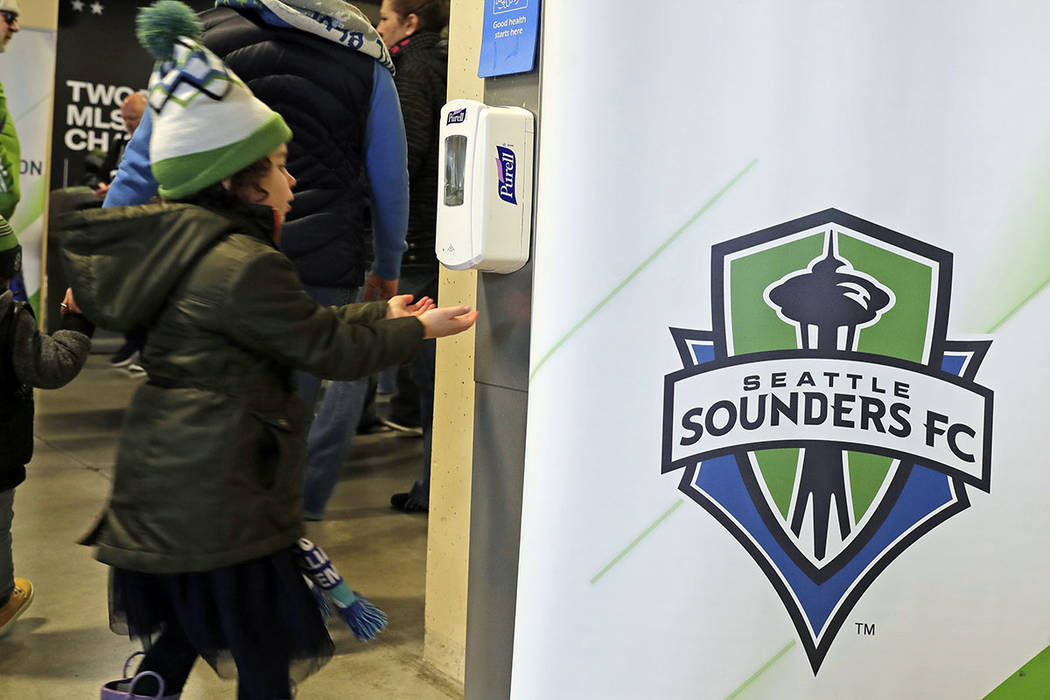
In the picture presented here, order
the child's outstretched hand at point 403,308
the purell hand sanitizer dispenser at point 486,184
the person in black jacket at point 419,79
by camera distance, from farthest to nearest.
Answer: the person in black jacket at point 419,79
the child's outstretched hand at point 403,308
the purell hand sanitizer dispenser at point 486,184

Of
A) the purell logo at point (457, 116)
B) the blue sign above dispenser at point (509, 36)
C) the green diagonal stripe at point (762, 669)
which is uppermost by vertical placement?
the blue sign above dispenser at point (509, 36)

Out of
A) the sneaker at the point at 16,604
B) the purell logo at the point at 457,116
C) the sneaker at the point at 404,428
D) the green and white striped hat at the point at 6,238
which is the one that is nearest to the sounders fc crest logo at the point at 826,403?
the purell logo at the point at 457,116

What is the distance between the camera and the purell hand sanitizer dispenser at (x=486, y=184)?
5.20ft

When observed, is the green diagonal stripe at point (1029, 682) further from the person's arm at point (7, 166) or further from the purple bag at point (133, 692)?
the person's arm at point (7, 166)

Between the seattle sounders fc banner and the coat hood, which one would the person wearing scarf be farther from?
the seattle sounders fc banner

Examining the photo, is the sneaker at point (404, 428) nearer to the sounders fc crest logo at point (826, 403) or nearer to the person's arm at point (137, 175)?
the person's arm at point (137, 175)

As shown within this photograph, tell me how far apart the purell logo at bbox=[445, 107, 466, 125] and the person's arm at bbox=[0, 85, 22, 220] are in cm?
188

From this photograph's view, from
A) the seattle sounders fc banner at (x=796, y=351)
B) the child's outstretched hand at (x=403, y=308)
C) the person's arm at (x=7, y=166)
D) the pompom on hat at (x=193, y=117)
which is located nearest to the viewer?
the seattle sounders fc banner at (x=796, y=351)

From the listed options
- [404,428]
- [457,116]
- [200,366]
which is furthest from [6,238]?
[404,428]

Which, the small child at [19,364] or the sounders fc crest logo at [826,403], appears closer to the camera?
the sounders fc crest logo at [826,403]

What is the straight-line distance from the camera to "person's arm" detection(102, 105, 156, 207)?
7.17 ft

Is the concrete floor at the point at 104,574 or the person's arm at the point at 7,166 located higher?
the person's arm at the point at 7,166

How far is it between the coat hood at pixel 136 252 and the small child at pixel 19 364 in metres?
0.46

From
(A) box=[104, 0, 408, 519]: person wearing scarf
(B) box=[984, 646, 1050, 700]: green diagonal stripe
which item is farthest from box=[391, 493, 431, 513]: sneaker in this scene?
(B) box=[984, 646, 1050, 700]: green diagonal stripe
